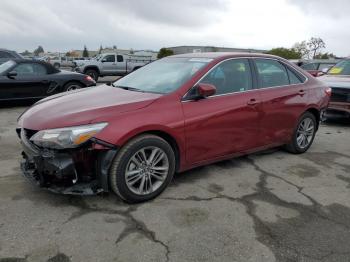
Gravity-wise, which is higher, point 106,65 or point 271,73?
point 271,73

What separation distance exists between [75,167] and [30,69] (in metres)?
6.94

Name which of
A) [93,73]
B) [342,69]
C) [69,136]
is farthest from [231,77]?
[93,73]

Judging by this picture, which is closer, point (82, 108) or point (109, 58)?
point (82, 108)

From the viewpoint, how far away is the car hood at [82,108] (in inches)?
133

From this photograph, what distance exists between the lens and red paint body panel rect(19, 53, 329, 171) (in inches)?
135

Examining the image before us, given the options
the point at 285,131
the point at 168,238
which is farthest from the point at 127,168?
the point at 285,131

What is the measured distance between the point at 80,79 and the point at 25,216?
7.31m

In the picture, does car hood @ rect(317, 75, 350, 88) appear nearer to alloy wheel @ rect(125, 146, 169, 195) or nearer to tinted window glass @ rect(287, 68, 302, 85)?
tinted window glass @ rect(287, 68, 302, 85)

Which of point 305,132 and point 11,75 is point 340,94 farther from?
point 11,75

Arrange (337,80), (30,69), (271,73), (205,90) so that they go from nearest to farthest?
(205,90) → (271,73) → (337,80) → (30,69)

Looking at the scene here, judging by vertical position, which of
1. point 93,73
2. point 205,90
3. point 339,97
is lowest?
point 93,73

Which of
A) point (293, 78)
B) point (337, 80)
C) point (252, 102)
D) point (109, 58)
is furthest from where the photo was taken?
point (109, 58)

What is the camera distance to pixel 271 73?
502 cm

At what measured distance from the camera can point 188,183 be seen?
4.21 m
